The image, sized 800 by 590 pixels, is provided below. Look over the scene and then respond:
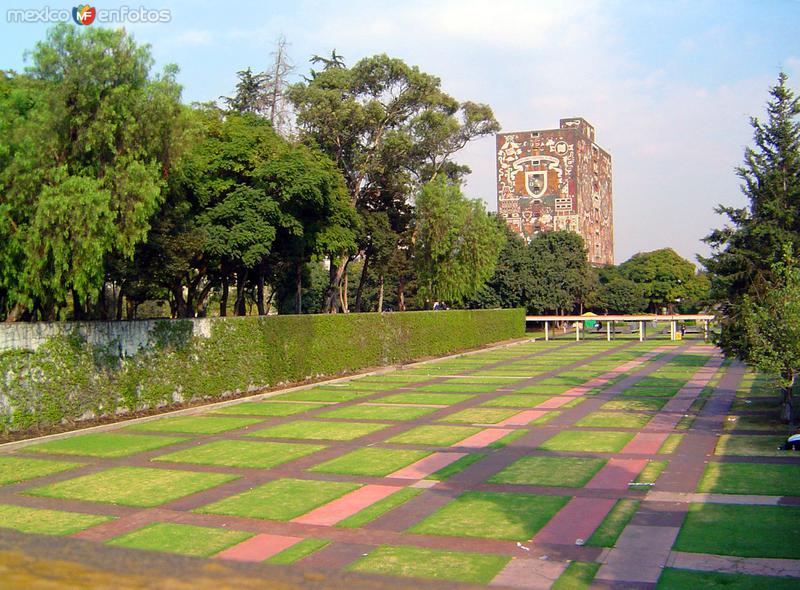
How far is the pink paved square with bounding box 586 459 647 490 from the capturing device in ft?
41.2

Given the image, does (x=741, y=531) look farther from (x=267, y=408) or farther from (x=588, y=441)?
(x=267, y=408)

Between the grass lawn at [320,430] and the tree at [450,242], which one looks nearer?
the grass lawn at [320,430]

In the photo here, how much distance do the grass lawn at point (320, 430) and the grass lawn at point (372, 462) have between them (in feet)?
6.78

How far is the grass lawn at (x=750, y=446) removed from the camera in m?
14.8

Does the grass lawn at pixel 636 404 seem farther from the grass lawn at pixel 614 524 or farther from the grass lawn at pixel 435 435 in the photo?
the grass lawn at pixel 614 524

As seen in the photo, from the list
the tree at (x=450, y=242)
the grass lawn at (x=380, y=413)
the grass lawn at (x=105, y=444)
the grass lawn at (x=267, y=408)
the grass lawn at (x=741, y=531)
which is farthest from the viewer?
the tree at (x=450, y=242)

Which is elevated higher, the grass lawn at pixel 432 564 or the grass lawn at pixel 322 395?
the grass lawn at pixel 432 564

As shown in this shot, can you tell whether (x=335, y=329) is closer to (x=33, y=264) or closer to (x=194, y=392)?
(x=194, y=392)

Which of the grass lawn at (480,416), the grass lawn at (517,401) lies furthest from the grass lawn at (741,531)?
the grass lawn at (517,401)

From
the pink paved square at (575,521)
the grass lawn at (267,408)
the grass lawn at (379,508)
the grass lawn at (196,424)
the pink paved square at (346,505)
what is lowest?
the grass lawn at (196,424)

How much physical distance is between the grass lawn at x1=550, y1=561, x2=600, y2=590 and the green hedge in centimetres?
1475

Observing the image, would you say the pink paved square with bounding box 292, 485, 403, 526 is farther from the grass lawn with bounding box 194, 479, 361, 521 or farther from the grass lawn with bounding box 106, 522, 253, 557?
the grass lawn with bounding box 106, 522, 253, 557

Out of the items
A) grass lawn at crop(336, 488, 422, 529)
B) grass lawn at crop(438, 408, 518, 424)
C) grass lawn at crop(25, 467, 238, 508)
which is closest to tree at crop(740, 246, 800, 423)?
grass lawn at crop(438, 408, 518, 424)

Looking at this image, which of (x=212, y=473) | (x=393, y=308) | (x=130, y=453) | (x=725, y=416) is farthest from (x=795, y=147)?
(x=393, y=308)
